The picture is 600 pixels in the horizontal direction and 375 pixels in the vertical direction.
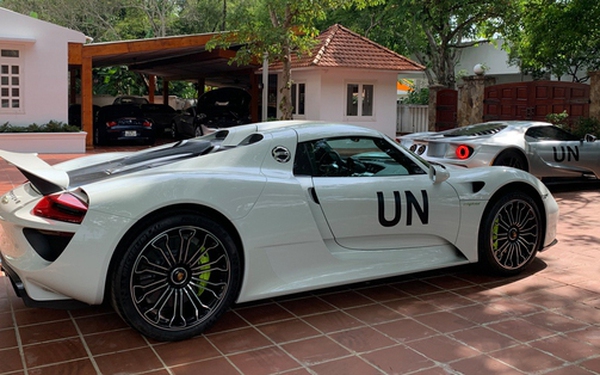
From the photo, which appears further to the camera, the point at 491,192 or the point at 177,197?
the point at 491,192

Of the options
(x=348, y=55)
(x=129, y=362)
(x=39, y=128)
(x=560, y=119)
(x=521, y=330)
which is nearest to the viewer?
(x=129, y=362)

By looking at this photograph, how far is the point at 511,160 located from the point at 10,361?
344 inches

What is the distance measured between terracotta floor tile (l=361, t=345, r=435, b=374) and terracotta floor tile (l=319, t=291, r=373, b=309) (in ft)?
2.79

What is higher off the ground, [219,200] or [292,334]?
[219,200]

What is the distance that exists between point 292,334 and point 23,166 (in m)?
2.05

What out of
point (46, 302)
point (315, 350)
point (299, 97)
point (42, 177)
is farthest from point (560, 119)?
point (46, 302)

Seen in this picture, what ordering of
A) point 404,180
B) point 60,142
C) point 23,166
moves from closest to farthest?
1. point 23,166
2. point 404,180
3. point 60,142

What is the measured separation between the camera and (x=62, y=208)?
364cm

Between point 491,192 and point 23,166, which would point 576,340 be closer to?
point 491,192

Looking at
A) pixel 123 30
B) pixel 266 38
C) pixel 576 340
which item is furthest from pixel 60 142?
pixel 123 30

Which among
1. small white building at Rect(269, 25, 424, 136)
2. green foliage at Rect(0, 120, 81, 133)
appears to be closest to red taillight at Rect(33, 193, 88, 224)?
green foliage at Rect(0, 120, 81, 133)

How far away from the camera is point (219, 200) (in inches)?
154

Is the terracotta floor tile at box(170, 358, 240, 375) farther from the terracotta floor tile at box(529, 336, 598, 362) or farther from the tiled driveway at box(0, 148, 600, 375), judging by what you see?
the terracotta floor tile at box(529, 336, 598, 362)

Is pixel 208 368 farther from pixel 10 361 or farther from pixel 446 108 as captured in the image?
pixel 446 108
